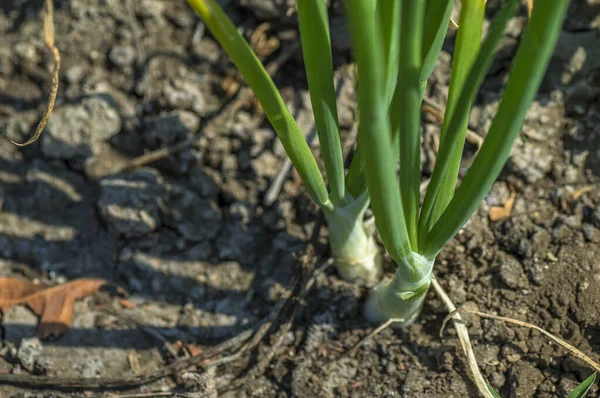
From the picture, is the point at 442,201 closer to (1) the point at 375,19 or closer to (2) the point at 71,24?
(1) the point at 375,19

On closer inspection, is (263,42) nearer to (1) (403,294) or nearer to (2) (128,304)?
(2) (128,304)

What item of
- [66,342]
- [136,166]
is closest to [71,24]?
[136,166]

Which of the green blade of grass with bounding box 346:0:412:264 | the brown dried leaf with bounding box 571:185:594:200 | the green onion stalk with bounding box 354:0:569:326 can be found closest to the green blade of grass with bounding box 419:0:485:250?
the green onion stalk with bounding box 354:0:569:326

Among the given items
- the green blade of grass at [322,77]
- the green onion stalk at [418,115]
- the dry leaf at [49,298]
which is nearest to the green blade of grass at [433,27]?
the green onion stalk at [418,115]

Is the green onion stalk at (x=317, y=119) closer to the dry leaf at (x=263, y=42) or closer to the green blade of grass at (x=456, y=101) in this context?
the green blade of grass at (x=456, y=101)

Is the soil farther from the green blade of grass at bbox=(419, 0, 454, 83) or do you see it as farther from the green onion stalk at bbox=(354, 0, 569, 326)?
the green blade of grass at bbox=(419, 0, 454, 83)
